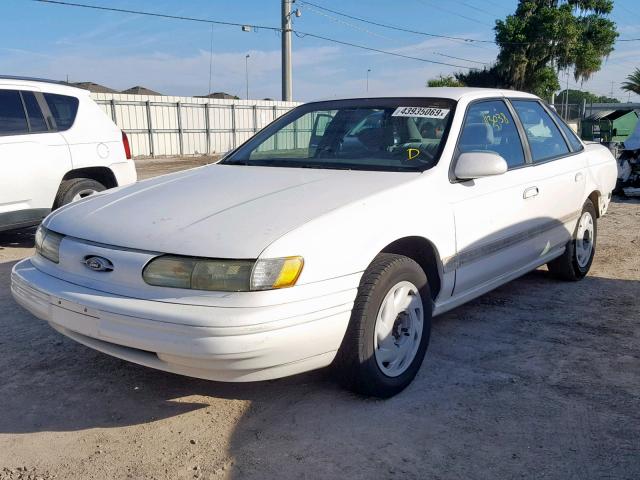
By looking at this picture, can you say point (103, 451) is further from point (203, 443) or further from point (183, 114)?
point (183, 114)

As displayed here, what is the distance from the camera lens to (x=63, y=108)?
663 centimetres

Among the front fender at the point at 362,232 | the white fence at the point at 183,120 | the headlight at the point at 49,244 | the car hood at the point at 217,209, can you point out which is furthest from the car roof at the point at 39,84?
the white fence at the point at 183,120

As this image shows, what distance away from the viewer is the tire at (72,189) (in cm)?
644

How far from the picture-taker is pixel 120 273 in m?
2.78

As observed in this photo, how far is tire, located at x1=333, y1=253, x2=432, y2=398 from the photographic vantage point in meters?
2.90

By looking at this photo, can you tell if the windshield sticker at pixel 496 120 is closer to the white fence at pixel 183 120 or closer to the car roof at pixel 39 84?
the car roof at pixel 39 84

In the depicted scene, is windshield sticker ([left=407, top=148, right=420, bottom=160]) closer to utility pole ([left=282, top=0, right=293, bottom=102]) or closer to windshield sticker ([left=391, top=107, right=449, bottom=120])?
windshield sticker ([left=391, top=107, right=449, bottom=120])

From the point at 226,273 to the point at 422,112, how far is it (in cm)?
195

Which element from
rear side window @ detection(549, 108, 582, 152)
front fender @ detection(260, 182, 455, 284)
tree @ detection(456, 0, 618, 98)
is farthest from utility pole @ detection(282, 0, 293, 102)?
front fender @ detection(260, 182, 455, 284)

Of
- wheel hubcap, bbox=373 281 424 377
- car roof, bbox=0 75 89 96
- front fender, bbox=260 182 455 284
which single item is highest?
car roof, bbox=0 75 89 96

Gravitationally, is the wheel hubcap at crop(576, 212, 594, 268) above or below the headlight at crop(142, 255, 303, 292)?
below

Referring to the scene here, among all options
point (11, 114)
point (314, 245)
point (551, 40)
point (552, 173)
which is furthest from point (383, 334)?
point (551, 40)

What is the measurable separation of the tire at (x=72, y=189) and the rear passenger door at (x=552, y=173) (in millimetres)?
4456

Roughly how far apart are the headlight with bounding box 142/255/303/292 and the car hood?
0.04m
